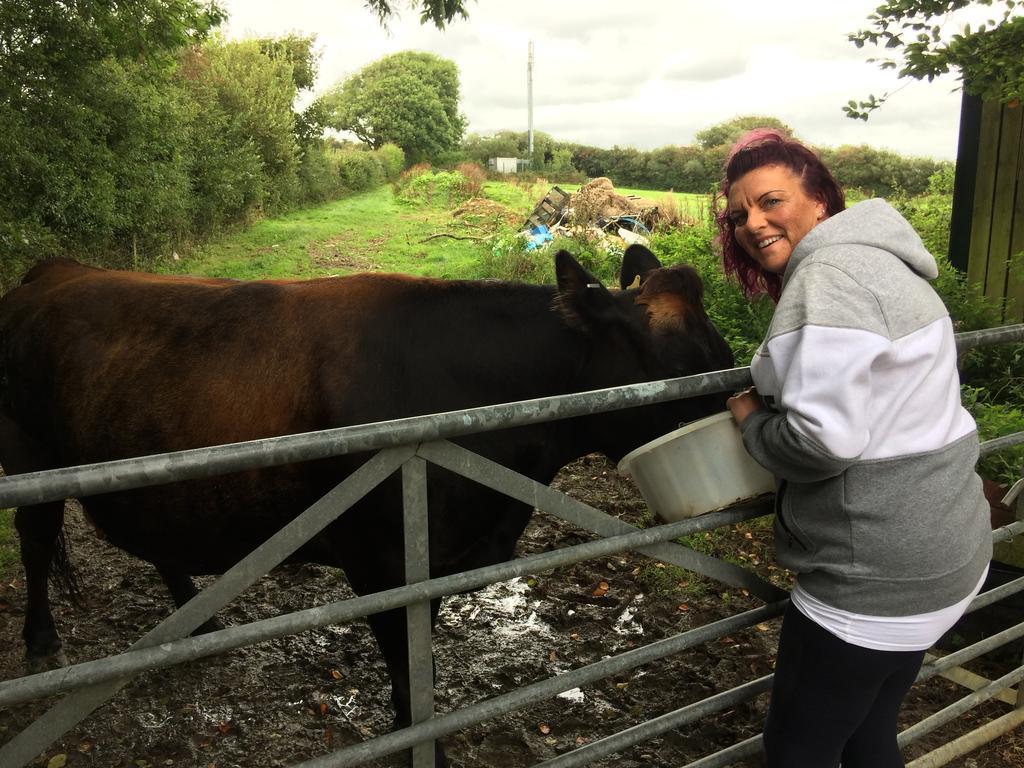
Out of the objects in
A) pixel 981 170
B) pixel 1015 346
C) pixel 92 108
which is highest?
pixel 92 108

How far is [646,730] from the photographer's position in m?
2.03

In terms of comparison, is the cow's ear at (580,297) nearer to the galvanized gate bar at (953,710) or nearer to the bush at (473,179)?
the galvanized gate bar at (953,710)

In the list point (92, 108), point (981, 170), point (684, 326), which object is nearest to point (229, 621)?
point (684, 326)

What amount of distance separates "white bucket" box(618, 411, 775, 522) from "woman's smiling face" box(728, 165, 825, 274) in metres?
0.42

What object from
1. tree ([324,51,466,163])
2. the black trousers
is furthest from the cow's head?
tree ([324,51,466,163])

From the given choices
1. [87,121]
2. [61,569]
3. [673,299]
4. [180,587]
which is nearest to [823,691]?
[673,299]

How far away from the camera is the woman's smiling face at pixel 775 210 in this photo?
5.74 ft

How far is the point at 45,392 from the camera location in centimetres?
339

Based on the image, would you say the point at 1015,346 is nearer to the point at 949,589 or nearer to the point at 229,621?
the point at 949,589

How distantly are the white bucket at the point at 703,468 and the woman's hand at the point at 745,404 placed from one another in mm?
83

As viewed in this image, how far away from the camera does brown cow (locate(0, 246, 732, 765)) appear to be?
2.74 m

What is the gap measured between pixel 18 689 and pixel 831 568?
154 centimetres

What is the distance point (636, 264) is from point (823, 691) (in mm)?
2029

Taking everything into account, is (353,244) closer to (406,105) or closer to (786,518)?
(786,518)
